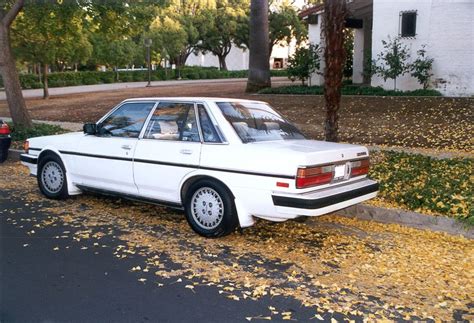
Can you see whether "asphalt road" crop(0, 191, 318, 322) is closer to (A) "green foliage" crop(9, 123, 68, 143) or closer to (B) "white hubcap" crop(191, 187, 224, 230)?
(B) "white hubcap" crop(191, 187, 224, 230)

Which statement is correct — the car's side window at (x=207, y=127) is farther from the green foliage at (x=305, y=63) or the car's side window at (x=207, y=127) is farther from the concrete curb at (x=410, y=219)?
the green foliage at (x=305, y=63)

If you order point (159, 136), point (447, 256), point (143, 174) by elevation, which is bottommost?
point (447, 256)

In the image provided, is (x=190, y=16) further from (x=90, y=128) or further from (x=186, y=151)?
(x=186, y=151)

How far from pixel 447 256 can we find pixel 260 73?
1806cm

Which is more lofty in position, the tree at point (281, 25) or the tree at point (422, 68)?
the tree at point (281, 25)

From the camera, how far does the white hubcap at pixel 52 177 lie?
24.0 feet

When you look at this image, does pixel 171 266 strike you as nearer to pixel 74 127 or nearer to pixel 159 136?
pixel 159 136

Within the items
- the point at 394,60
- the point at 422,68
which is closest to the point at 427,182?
the point at 422,68

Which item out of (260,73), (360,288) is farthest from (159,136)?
(260,73)

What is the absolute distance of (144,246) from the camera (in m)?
5.49

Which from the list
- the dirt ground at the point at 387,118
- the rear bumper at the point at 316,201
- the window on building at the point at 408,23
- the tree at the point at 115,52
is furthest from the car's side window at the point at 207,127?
the tree at the point at 115,52

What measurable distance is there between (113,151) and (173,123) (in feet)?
3.10

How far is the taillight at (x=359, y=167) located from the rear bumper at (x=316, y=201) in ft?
0.73

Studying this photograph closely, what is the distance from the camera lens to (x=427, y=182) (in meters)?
7.39
